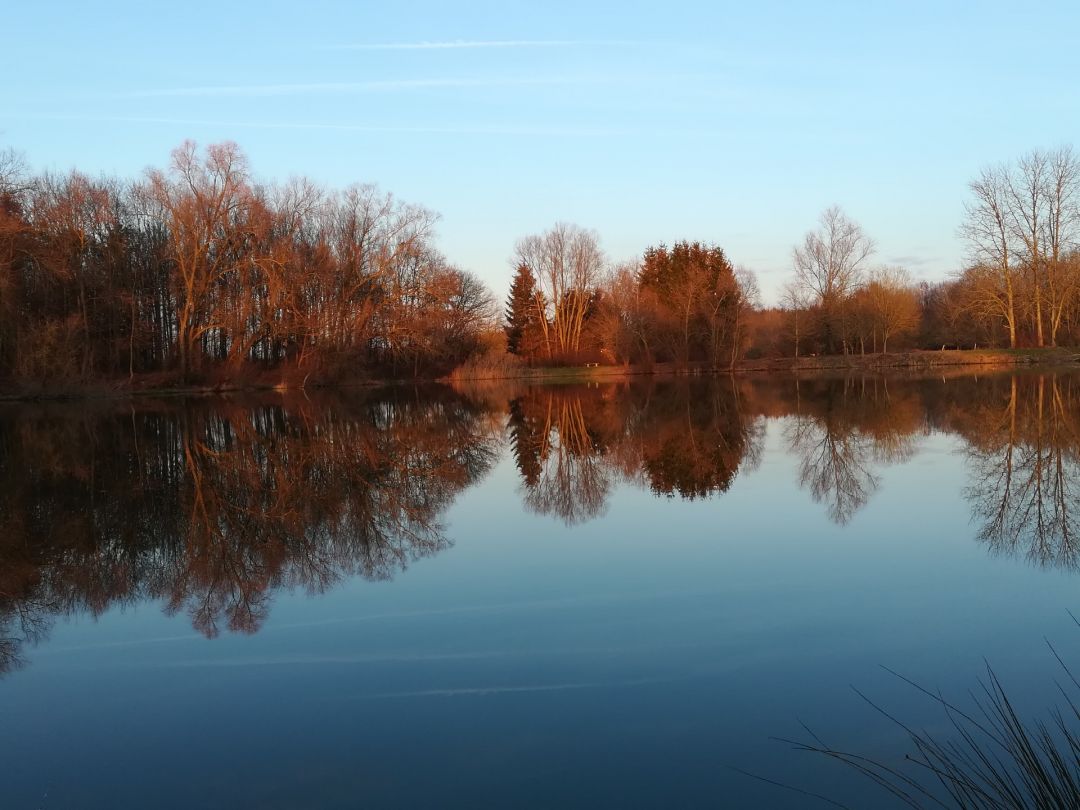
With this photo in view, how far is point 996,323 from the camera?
174ft

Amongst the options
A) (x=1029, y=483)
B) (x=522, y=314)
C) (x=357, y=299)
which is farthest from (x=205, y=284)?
(x=1029, y=483)

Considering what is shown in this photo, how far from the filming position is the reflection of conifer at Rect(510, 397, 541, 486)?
12.6 metres

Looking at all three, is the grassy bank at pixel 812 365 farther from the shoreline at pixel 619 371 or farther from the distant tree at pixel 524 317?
the distant tree at pixel 524 317

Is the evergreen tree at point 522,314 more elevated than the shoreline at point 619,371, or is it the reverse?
the evergreen tree at point 522,314

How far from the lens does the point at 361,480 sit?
1152 cm

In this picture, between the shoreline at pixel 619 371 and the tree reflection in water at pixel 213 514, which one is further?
the shoreline at pixel 619 371

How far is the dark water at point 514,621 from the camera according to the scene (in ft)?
12.2

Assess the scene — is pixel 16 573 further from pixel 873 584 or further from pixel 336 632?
pixel 873 584

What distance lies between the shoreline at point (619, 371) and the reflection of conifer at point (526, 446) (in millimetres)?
22400

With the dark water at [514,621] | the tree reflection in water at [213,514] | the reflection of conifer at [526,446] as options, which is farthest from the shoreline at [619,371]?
the dark water at [514,621]

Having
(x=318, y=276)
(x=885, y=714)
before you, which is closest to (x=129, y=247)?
(x=318, y=276)

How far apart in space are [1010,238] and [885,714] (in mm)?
49561

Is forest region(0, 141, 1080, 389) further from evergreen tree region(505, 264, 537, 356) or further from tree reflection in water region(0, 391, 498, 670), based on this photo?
tree reflection in water region(0, 391, 498, 670)

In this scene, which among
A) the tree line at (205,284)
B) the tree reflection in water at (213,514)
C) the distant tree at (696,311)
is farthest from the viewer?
the distant tree at (696,311)
